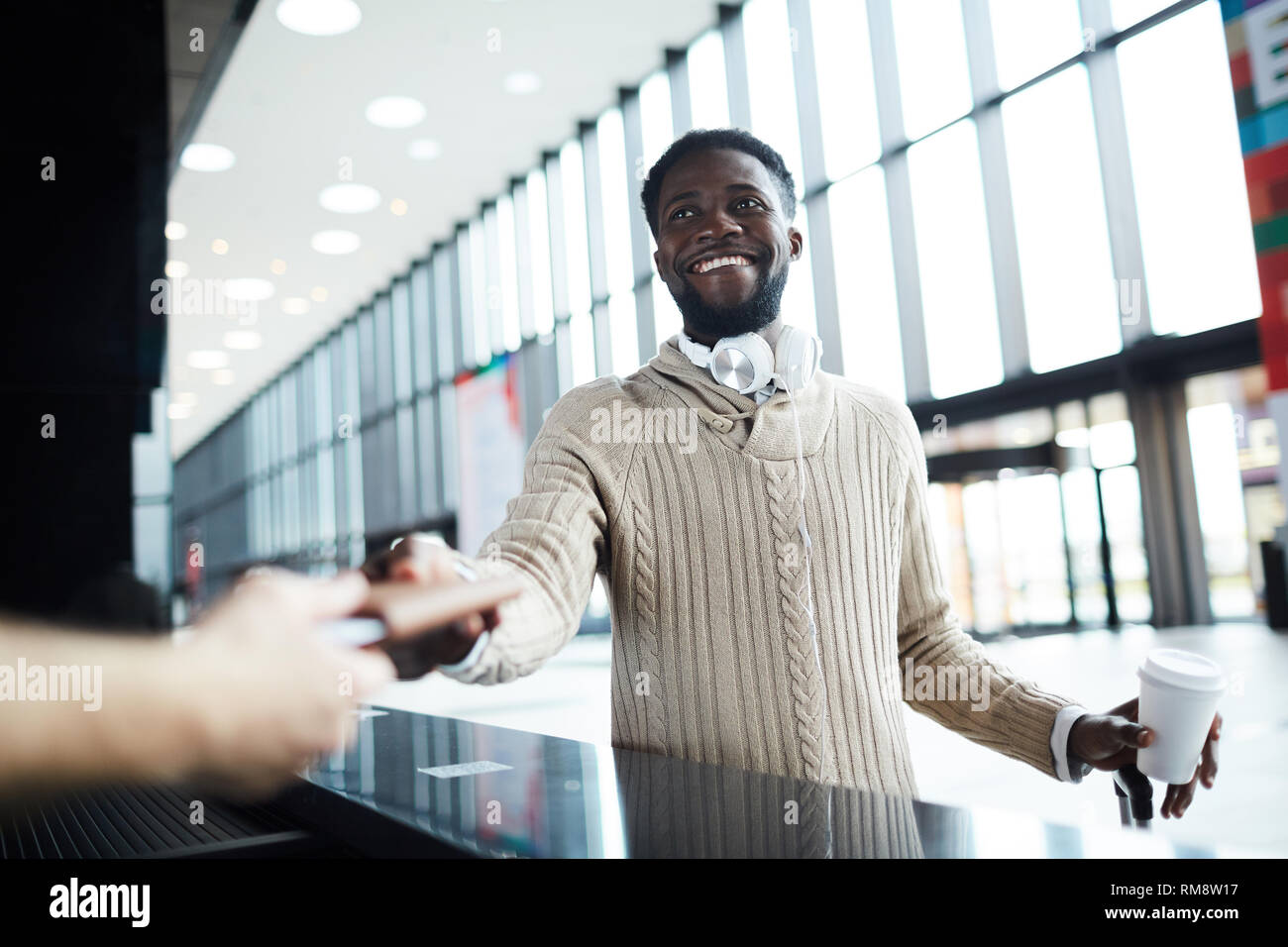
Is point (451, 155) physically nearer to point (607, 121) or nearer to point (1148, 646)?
point (607, 121)

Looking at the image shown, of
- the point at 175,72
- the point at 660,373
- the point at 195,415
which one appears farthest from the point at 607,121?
the point at 195,415

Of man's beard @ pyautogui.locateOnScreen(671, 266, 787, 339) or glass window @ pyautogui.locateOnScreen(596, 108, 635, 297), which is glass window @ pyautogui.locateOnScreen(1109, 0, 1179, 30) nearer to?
glass window @ pyautogui.locateOnScreen(596, 108, 635, 297)

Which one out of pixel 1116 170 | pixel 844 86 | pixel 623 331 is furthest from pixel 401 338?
pixel 1116 170

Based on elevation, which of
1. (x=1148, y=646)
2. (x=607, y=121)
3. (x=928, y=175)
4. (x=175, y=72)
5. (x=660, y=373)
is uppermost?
(x=607, y=121)

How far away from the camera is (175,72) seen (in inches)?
111

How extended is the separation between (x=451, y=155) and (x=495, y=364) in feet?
8.64

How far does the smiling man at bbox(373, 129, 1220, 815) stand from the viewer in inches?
53.5

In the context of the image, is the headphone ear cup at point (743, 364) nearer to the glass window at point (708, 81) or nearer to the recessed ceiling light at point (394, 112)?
the glass window at point (708, 81)

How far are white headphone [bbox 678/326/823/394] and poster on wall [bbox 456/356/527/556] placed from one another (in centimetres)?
1018

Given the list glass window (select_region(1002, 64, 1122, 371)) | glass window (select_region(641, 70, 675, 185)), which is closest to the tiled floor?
glass window (select_region(1002, 64, 1122, 371))

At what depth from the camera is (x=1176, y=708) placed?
121 centimetres

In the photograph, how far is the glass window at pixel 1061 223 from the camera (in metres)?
6.95

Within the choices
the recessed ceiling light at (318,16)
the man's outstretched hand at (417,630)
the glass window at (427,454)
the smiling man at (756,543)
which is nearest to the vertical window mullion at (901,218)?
the recessed ceiling light at (318,16)
